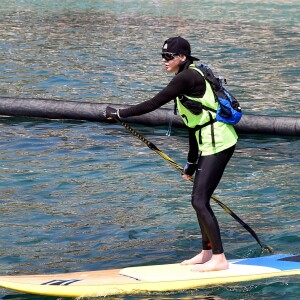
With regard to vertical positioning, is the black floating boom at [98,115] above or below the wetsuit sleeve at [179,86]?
below

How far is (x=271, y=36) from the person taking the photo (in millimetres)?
A: 31578

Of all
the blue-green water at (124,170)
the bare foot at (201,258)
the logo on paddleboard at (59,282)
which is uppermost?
the bare foot at (201,258)

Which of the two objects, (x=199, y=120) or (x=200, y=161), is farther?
(x=200, y=161)

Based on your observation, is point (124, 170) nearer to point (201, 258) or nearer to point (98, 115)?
point (98, 115)

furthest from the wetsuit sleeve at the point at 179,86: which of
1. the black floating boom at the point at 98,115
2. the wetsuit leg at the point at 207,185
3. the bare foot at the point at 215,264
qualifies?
the black floating boom at the point at 98,115

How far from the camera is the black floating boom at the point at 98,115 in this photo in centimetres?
1678

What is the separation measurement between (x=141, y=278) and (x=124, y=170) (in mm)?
5553

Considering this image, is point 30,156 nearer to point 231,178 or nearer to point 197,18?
point 231,178

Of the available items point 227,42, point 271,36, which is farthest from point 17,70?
point 271,36

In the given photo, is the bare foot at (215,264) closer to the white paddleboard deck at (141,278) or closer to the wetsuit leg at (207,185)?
the white paddleboard deck at (141,278)

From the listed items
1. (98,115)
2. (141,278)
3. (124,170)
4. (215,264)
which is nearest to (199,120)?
(215,264)

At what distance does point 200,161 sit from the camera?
9.54 m

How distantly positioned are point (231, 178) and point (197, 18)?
23351mm

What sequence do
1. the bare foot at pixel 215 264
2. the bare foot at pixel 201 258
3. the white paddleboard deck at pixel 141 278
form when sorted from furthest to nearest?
the bare foot at pixel 201 258 → the bare foot at pixel 215 264 → the white paddleboard deck at pixel 141 278
